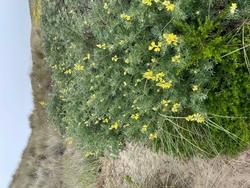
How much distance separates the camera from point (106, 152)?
3.02m

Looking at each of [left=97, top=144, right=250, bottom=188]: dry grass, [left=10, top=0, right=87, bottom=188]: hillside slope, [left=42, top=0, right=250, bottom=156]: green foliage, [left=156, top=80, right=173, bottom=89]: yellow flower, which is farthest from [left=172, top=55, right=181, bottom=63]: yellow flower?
[left=10, top=0, right=87, bottom=188]: hillside slope

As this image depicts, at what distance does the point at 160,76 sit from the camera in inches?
83.2

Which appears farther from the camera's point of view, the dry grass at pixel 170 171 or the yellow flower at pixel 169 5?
the dry grass at pixel 170 171

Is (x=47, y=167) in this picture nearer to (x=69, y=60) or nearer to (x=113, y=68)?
(x=69, y=60)

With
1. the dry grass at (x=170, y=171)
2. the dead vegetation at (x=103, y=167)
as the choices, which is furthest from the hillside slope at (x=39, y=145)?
the dry grass at (x=170, y=171)

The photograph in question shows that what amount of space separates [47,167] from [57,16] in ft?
5.50

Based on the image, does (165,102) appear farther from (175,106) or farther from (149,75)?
(149,75)

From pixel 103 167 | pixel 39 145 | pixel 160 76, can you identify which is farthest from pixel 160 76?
pixel 39 145

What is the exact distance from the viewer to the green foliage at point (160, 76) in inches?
82.0

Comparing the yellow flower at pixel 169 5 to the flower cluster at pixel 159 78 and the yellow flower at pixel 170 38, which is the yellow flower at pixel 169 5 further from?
the flower cluster at pixel 159 78

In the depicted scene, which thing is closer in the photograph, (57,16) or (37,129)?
(57,16)

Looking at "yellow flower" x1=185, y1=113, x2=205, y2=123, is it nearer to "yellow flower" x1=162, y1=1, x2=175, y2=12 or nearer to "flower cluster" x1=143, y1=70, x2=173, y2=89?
"flower cluster" x1=143, y1=70, x2=173, y2=89

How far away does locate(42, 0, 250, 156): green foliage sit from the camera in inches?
82.0

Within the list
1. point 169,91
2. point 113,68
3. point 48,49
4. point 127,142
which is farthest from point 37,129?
point 169,91
